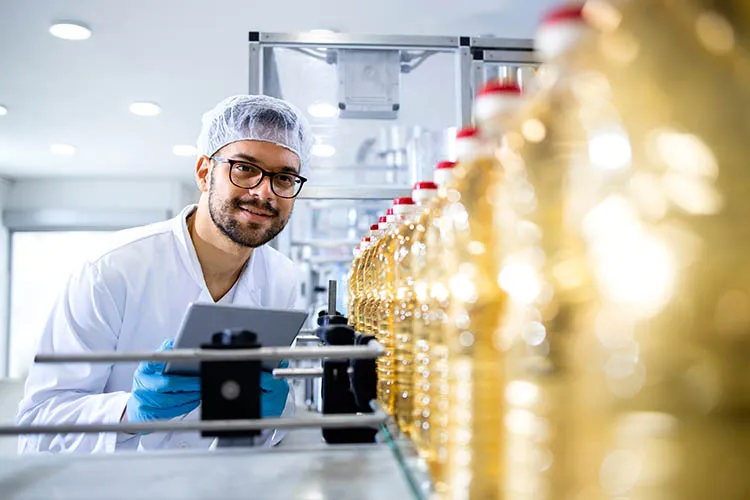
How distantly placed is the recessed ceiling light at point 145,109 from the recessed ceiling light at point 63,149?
4.22 feet

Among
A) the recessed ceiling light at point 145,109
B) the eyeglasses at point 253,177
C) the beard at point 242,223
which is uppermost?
the recessed ceiling light at point 145,109

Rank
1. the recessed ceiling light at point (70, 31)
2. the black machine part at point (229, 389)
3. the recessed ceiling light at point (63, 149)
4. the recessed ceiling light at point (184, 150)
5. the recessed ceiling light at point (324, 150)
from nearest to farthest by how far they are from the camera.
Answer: the black machine part at point (229, 389), the recessed ceiling light at point (324, 150), the recessed ceiling light at point (70, 31), the recessed ceiling light at point (63, 149), the recessed ceiling light at point (184, 150)

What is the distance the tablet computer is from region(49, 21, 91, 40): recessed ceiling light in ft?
8.74

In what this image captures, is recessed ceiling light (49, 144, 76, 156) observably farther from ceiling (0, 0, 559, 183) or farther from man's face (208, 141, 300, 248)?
man's face (208, 141, 300, 248)

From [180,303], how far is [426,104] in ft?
4.64

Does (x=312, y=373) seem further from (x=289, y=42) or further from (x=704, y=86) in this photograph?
(x=289, y=42)

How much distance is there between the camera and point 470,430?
1.32ft

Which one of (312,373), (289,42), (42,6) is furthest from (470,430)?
(42,6)

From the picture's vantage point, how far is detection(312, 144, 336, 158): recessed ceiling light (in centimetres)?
246

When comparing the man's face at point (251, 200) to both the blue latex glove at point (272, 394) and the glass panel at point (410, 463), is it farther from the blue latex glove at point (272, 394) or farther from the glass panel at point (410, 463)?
the glass panel at point (410, 463)

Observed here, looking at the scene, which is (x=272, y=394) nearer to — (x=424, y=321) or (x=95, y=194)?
(x=424, y=321)

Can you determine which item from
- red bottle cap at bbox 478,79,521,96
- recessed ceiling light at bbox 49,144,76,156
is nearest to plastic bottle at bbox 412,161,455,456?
red bottle cap at bbox 478,79,521,96

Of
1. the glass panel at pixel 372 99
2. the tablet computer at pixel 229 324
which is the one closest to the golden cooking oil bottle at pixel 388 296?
the tablet computer at pixel 229 324

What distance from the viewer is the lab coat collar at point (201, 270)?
1545 millimetres
